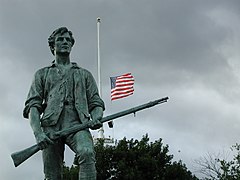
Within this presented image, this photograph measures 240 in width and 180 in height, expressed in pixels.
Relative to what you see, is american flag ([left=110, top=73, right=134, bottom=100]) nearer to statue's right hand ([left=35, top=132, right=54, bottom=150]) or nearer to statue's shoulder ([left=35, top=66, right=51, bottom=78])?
statue's shoulder ([left=35, top=66, right=51, bottom=78])

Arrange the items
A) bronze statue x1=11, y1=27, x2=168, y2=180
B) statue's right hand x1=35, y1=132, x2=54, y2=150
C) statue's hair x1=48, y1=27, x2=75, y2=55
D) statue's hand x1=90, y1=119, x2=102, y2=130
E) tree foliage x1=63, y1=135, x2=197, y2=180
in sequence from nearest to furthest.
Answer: statue's right hand x1=35, y1=132, x2=54, y2=150 < bronze statue x1=11, y1=27, x2=168, y2=180 < statue's hand x1=90, y1=119, x2=102, y2=130 < statue's hair x1=48, y1=27, x2=75, y2=55 < tree foliage x1=63, y1=135, x2=197, y2=180

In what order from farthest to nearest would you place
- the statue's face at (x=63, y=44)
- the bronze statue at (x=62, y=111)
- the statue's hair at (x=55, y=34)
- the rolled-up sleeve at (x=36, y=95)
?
the statue's hair at (x=55, y=34) < the statue's face at (x=63, y=44) < the rolled-up sleeve at (x=36, y=95) < the bronze statue at (x=62, y=111)

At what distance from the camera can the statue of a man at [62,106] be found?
7.82m

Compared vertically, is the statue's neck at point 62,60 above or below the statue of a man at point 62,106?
above

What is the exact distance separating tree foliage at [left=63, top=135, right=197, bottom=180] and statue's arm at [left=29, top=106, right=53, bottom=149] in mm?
28769

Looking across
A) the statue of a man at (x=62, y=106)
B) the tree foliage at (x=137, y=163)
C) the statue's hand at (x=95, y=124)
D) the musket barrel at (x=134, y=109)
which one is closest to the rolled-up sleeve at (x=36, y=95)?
the statue of a man at (x=62, y=106)

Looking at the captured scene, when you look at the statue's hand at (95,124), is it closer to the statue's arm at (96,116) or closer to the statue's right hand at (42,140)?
the statue's arm at (96,116)

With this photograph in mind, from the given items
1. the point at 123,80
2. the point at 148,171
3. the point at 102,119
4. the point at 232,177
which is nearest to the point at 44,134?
the point at 102,119

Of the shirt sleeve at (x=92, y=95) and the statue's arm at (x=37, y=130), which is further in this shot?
the shirt sleeve at (x=92, y=95)

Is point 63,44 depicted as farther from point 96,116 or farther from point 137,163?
point 137,163

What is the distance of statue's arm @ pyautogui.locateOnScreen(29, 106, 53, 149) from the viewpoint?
25.5 ft

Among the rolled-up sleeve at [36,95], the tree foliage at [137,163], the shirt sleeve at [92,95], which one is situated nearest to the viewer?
the rolled-up sleeve at [36,95]

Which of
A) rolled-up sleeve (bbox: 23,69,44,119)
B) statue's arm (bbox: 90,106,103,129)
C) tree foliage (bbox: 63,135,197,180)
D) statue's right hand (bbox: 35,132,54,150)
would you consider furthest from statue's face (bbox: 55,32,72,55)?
tree foliage (bbox: 63,135,197,180)

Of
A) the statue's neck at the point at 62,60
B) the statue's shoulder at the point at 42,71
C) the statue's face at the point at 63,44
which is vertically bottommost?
the statue's shoulder at the point at 42,71
